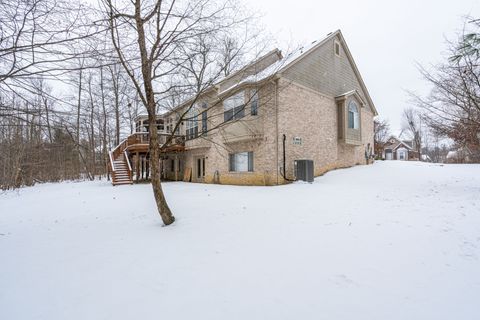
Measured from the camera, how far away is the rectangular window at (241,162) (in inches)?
512

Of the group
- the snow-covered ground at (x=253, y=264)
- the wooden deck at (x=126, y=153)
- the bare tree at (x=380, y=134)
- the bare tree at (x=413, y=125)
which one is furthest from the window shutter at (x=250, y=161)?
the bare tree at (x=413, y=125)

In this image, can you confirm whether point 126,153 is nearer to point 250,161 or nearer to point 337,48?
point 250,161

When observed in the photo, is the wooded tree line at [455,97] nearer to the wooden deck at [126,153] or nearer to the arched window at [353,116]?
the arched window at [353,116]

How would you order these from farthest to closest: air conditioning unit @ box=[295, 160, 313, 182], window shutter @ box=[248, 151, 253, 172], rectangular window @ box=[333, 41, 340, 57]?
1. rectangular window @ box=[333, 41, 340, 57]
2. window shutter @ box=[248, 151, 253, 172]
3. air conditioning unit @ box=[295, 160, 313, 182]

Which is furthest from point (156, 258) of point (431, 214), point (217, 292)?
point (431, 214)

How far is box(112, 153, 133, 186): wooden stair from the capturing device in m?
15.8

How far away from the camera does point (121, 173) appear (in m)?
16.3

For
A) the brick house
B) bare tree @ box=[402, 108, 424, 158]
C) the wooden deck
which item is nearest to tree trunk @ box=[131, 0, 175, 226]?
the brick house

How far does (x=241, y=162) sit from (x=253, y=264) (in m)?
10.1

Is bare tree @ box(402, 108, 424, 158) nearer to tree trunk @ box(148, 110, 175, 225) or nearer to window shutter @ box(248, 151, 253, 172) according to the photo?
window shutter @ box(248, 151, 253, 172)

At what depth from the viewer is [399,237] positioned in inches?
172

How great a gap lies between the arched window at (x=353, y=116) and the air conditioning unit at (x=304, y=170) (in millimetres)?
6088

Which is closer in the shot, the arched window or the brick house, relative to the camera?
the brick house

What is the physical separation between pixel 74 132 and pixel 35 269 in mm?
3071
